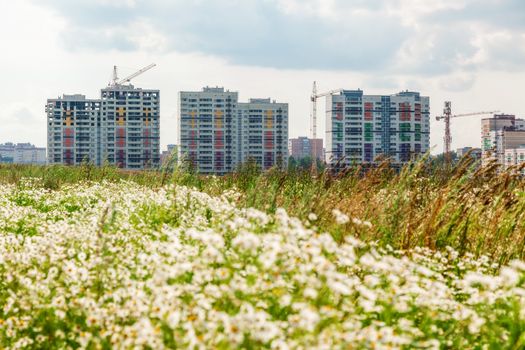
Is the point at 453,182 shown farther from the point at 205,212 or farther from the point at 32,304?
the point at 32,304

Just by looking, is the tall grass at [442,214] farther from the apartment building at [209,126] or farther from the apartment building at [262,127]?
the apartment building at [262,127]

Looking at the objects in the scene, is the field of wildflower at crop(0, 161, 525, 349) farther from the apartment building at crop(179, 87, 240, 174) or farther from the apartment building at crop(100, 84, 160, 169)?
the apartment building at crop(100, 84, 160, 169)

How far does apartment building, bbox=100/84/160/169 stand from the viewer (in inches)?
5812

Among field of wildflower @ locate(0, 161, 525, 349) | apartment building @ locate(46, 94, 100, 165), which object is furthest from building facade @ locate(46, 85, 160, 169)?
field of wildflower @ locate(0, 161, 525, 349)

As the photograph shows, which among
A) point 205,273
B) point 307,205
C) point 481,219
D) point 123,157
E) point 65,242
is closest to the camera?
point 205,273

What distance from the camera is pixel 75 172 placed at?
2030cm

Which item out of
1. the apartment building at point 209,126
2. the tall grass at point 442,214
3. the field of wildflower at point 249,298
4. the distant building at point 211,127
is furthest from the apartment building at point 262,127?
the field of wildflower at point 249,298

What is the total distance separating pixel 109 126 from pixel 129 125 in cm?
429

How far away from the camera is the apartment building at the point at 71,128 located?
5881 inches

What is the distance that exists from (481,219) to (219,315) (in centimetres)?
564

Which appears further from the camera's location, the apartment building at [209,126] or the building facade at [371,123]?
the building facade at [371,123]

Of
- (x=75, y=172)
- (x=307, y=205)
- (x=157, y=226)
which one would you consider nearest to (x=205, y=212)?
(x=157, y=226)

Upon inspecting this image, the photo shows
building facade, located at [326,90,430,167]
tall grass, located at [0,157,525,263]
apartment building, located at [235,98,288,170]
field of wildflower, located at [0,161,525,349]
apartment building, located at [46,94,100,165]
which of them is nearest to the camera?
field of wildflower, located at [0,161,525,349]

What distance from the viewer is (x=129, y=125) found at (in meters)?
148
